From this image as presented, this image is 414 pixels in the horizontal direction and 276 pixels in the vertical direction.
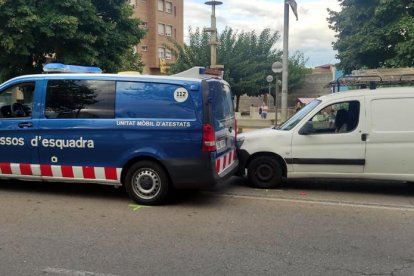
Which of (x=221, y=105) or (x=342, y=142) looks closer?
(x=221, y=105)

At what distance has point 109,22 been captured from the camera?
672 inches

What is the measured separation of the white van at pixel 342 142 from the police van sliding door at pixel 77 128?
248cm

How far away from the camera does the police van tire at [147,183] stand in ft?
21.4

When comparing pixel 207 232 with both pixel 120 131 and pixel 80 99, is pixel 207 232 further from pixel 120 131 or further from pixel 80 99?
pixel 80 99

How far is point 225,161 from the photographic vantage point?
7070mm

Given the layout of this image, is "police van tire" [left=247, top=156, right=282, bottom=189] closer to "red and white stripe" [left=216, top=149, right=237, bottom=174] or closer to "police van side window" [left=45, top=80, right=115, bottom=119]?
"red and white stripe" [left=216, top=149, right=237, bottom=174]

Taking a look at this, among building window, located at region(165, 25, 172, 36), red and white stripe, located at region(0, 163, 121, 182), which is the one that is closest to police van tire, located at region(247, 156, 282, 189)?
red and white stripe, located at region(0, 163, 121, 182)

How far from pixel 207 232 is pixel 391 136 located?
12.1 feet

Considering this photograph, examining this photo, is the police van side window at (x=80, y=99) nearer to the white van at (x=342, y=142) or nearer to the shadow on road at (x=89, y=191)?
the shadow on road at (x=89, y=191)

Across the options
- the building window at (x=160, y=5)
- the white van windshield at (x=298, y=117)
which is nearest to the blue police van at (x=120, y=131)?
the white van windshield at (x=298, y=117)

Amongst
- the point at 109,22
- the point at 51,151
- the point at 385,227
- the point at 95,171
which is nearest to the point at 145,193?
the point at 95,171

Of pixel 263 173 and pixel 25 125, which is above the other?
pixel 25 125

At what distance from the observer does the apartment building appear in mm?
55531

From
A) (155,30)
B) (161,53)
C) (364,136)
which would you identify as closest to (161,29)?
(155,30)
